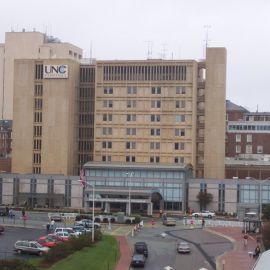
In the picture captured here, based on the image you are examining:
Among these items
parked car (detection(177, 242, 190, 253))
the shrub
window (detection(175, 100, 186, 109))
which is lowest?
parked car (detection(177, 242, 190, 253))

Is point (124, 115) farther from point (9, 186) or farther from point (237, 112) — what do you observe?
point (237, 112)

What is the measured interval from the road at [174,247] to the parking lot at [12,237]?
1200cm

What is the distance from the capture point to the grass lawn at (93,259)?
60.8m

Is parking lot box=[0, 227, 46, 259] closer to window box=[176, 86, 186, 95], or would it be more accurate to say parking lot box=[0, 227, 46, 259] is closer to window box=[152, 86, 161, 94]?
window box=[152, 86, 161, 94]

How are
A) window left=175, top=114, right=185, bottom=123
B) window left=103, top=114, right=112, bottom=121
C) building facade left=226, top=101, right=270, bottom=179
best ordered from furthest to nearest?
1. building facade left=226, top=101, right=270, bottom=179
2. window left=103, top=114, right=112, bottom=121
3. window left=175, top=114, right=185, bottom=123

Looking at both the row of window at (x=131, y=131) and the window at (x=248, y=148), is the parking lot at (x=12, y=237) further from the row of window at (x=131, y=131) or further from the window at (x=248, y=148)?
the window at (x=248, y=148)

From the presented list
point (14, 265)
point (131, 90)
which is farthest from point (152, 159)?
point (14, 265)

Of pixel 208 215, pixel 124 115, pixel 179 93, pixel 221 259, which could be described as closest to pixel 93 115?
pixel 124 115

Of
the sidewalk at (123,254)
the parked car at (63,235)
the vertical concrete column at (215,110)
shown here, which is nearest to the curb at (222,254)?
the sidewalk at (123,254)

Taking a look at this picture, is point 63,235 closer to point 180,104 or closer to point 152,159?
point 152,159

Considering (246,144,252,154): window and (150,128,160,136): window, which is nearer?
(150,128,160,136): window

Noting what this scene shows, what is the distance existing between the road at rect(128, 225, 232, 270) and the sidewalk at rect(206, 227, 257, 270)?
0.99 meters

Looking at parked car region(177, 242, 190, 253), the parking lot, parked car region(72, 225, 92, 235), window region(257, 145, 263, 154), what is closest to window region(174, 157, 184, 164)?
window region(257, 145, 263, 154)

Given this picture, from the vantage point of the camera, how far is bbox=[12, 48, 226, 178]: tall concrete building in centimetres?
14288
